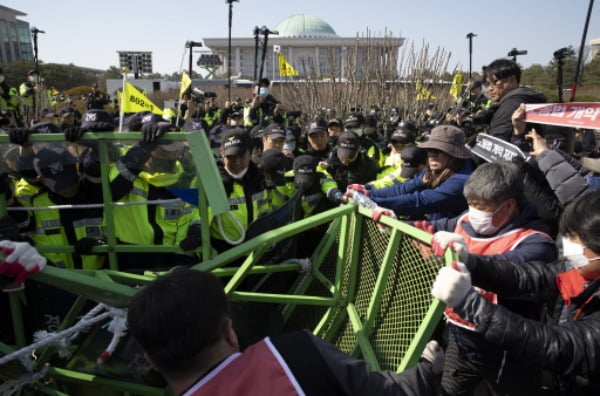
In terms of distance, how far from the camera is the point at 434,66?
1142 cm

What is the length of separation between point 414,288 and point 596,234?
0.90m

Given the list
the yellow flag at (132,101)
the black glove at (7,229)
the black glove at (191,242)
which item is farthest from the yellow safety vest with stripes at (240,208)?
the yellow flag at (132,101)

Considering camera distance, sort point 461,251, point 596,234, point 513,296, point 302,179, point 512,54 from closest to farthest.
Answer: point 596,234
point 461,251
point 513,296
point 302,179
point 512,54

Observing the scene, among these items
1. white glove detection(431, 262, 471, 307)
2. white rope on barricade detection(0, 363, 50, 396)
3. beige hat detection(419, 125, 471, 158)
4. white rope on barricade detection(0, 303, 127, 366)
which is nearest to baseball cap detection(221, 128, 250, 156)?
beige hat detection(419, 125, 471, 158)

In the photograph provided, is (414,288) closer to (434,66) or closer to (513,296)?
(513,296)

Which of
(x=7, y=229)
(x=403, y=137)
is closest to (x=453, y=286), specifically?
(x=7, y=229)

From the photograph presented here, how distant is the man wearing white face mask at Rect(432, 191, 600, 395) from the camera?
152cm

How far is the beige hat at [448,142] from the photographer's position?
3.05m

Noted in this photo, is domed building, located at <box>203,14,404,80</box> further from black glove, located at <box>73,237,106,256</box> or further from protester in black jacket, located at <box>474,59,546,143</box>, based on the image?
black glove, located at <box>73,237,106,256</box>

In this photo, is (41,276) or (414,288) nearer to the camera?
(41,276)

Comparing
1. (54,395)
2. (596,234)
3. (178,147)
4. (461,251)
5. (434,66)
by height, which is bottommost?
(54,395)

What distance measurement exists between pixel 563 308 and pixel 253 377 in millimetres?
1468

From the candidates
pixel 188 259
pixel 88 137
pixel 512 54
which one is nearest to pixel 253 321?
pixel 188 259

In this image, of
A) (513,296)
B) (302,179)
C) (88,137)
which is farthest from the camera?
(302,179)
